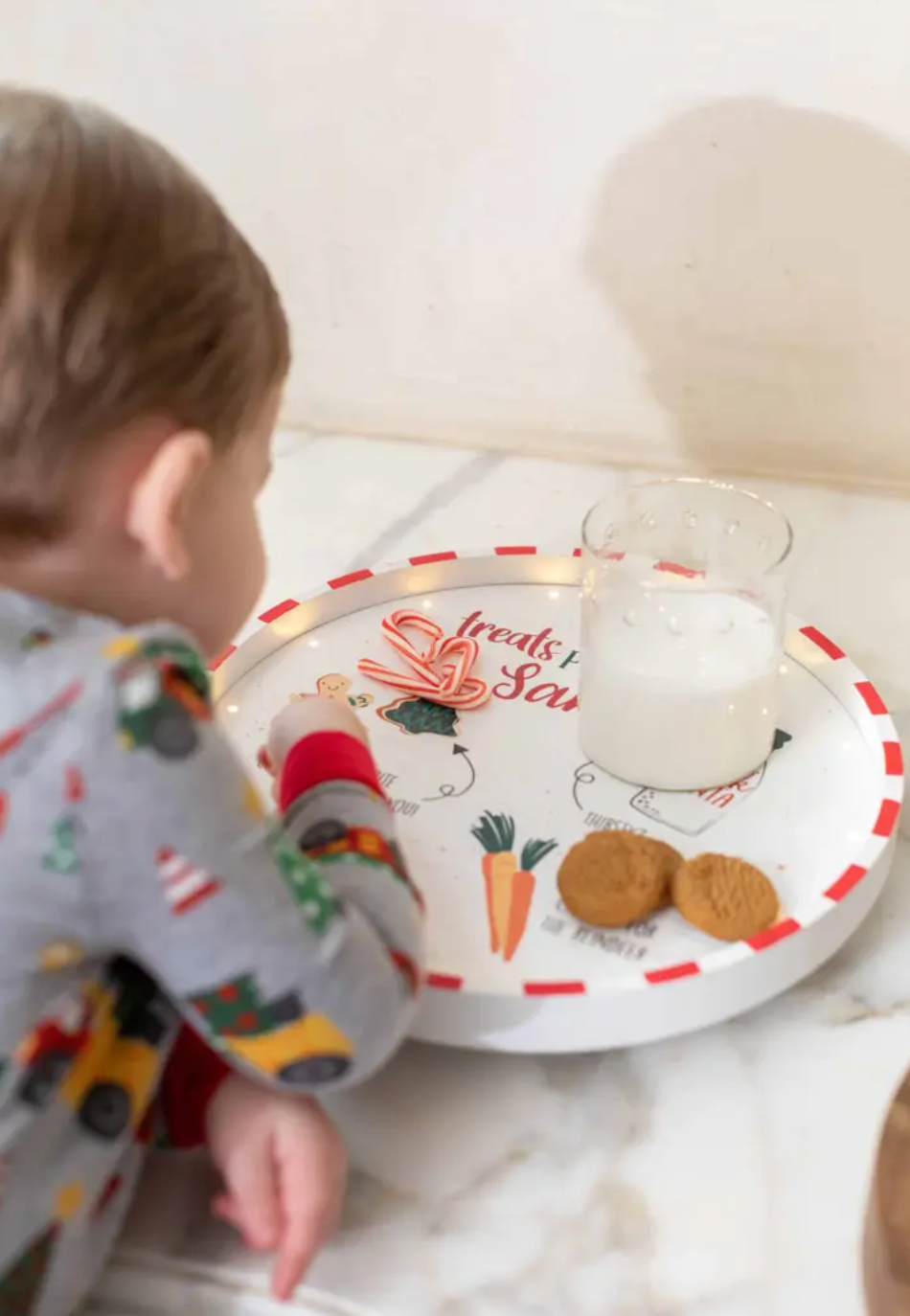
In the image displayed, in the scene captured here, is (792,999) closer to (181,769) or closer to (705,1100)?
(705,1100)

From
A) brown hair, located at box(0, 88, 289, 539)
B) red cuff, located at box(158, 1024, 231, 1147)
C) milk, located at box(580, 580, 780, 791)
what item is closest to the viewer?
brown hair, located at box(0, 88, 289, 539)

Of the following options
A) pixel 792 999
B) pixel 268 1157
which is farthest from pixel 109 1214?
pixel 792 999

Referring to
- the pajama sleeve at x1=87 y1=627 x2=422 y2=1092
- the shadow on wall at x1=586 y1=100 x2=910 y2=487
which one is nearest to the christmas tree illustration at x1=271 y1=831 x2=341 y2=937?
the pajama sleeve at x1=87 y1=627 x2=422 y2=1092

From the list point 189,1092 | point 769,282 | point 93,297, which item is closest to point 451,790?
point 189,1092

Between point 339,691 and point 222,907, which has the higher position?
point 222,907

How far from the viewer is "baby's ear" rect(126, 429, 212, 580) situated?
39 cm

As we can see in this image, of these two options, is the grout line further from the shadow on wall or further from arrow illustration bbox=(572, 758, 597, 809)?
arrow illustration bbox=(572, 758, 597, 809)

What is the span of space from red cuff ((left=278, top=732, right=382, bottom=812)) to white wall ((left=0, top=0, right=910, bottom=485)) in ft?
1.49

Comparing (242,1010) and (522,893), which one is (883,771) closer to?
(522,893)

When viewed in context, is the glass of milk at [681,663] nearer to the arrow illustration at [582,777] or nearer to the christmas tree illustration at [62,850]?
the arrow illustration at [582,777]

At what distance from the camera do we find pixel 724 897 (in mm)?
498

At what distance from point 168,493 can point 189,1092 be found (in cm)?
22

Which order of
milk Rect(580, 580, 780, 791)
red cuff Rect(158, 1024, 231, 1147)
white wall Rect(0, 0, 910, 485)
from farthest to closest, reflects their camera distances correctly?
white wall Rect(0, 0, 910, 485) → milk Rect(580, 580, 780, 791) → red cuff Rect(158, 1024, 231, 1147)

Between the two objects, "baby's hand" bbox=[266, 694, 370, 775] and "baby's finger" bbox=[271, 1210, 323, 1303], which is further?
"baby's hand" bbox=[266, 694, 370, 775]
